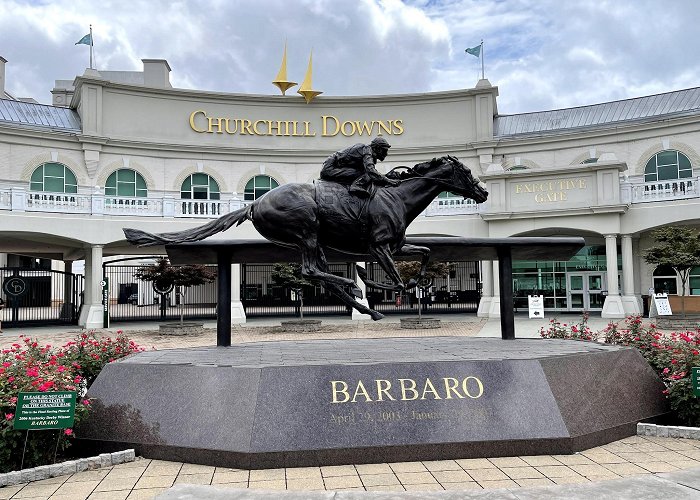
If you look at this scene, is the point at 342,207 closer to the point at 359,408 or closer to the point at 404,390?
the point at 404,390

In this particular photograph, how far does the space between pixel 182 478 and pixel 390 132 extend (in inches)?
1119

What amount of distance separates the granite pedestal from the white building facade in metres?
19.8

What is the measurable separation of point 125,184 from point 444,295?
21164 millimetres

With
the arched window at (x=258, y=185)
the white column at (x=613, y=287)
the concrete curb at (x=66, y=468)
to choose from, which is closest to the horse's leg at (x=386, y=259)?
the concrete curb at (x=66, y=468)

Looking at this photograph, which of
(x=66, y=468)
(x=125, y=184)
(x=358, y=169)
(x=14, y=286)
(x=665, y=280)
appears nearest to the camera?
(x=66, y=468)

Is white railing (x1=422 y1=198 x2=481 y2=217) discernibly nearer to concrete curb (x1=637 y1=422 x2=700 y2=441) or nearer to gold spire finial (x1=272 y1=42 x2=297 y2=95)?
gold spire finial (x1=272 y1=42 x2=297 y2=95)

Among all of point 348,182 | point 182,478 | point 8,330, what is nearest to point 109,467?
point 182,478

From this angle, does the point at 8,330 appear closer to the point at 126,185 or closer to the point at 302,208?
the point at 126,185

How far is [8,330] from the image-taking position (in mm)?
24875

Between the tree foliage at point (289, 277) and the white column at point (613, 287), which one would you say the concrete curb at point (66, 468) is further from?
the white column at point (613, 287)

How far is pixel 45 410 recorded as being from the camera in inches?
218

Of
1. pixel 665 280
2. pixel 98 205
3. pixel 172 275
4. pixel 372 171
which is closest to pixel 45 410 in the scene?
pixel 372 171

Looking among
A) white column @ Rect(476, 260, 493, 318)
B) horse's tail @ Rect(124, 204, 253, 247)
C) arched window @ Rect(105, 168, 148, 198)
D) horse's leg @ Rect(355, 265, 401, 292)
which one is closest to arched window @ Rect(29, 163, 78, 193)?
arched window @ Rect(105, 168, 148, 198)

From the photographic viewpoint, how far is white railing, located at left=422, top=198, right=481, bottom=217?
90.4ft
